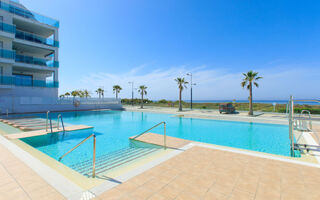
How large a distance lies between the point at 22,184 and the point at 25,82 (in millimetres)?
23883

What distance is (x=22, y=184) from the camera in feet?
10.3

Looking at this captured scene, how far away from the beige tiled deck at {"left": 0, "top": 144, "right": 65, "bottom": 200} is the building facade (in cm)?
2042

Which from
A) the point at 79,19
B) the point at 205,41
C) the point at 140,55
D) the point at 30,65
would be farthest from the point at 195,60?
the point at 30,65

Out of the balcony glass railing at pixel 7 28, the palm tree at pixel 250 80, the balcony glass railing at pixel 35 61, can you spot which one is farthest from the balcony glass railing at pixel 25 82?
the palm tree at pixel 250 80

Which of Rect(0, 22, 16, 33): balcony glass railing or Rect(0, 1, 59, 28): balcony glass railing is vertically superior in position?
Rect(0, 1, 59, 28): balcony glass railing

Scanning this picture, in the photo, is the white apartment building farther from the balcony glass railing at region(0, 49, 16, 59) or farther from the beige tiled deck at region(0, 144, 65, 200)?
the beige tiled deck at region(0, 144, 65, 200)

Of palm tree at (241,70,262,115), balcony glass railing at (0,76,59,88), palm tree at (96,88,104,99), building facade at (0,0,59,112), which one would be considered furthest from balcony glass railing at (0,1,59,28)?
palm tree at (96,88,104,99)

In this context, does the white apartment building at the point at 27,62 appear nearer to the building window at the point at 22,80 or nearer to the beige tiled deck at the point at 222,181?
the building window at the point at 22,80

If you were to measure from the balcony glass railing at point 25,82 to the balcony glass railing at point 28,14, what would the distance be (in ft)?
27.6

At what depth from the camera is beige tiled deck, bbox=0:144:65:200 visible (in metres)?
2.75

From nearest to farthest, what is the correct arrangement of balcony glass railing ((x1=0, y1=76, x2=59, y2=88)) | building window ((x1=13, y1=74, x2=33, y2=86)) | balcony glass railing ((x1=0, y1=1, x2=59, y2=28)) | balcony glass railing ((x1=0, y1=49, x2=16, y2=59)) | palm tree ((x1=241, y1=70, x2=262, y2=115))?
1. balcony glass railing ((x1=0, y1=49, x2=16, y2=59))
2. balcony glass railing ((x1=0, y1=76, x2=59, y2=88))
3. palm tree ((x1=241, y1=70, x2=262, y2=115))
4. balcony glass railing ((x1=0, y1=1, x2=59, y2=28))
5. building window ((x1=13, y1=74, x2=33, y2=86))

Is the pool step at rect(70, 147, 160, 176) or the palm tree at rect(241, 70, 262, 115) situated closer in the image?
the pool step at rect(70, 147, 160, 176)

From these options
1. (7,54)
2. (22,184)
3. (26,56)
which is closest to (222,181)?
(22,184)

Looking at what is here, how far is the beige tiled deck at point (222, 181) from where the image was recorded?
9.24 ft
